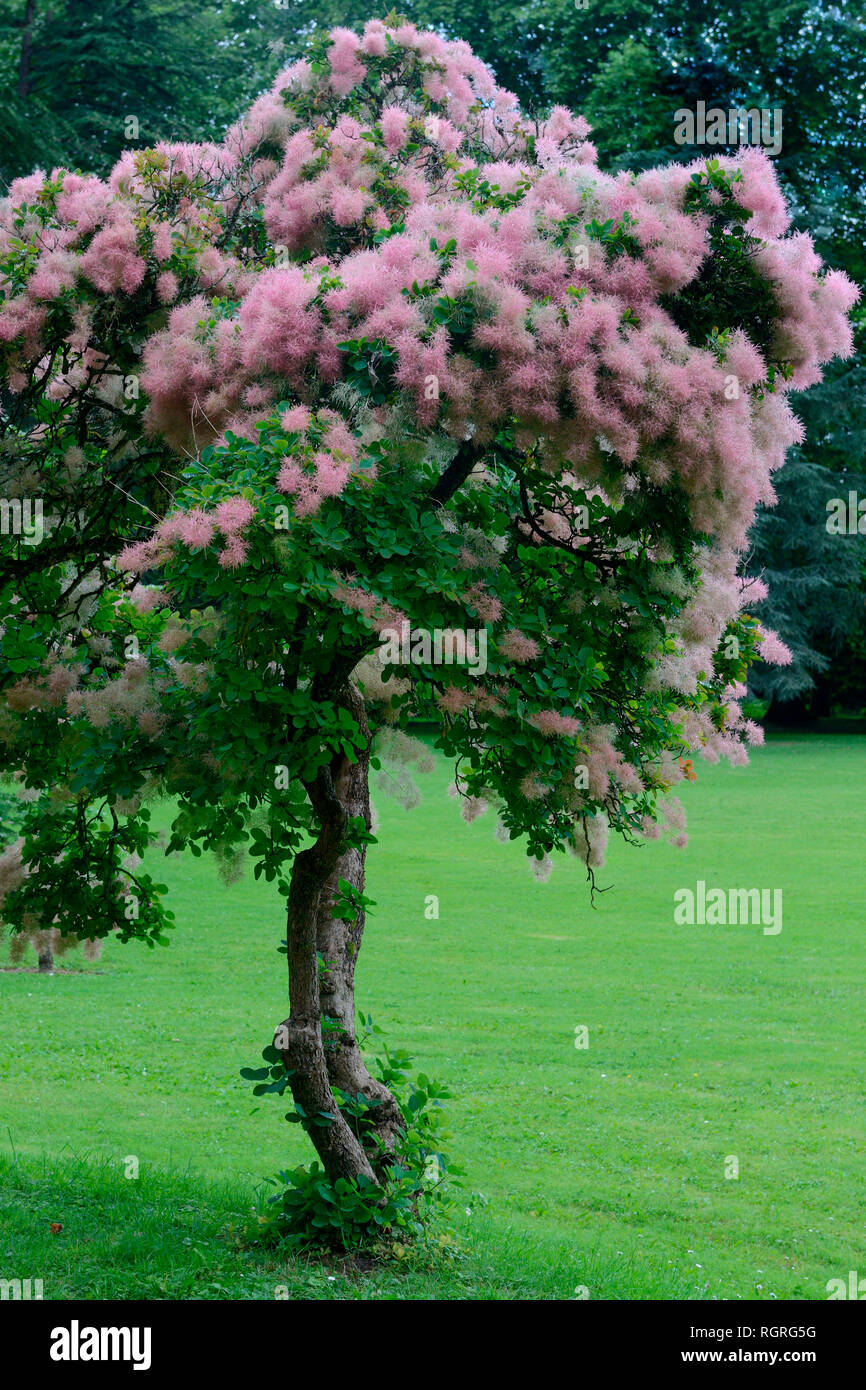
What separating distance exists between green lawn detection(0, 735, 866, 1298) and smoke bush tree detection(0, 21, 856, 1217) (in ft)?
4.34

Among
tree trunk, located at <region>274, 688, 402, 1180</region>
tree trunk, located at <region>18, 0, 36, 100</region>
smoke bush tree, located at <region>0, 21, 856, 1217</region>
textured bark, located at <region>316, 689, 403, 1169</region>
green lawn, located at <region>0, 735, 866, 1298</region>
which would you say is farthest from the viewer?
tree trunk, located at <region>18, 0, 36, 100</region>

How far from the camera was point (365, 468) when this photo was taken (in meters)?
5.36

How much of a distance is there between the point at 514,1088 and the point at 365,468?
7.10 m

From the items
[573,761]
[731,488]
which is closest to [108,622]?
[573,761]

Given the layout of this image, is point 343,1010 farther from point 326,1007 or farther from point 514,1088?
point 514,1088

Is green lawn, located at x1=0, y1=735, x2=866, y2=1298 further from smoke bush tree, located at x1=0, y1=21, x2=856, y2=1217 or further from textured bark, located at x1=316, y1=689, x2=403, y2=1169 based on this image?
smoke bush tree, located at x1=0, y1=21, x2=856, y2=1217

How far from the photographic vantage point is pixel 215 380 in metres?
5.93

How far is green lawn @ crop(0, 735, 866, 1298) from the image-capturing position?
23.4ft

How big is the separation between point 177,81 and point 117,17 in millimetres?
1519

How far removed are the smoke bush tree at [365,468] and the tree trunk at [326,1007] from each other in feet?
0.06

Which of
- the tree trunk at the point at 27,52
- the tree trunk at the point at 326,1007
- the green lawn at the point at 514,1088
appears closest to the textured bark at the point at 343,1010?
the tree trunk at the point at 326,1007

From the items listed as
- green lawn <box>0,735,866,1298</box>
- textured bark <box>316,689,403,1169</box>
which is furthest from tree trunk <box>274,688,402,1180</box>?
green lawn <box>0,735,866,1298</box>

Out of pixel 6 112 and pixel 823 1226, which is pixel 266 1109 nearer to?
pixel 823 1226

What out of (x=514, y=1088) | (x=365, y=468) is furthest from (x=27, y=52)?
(x=365, y=468)
